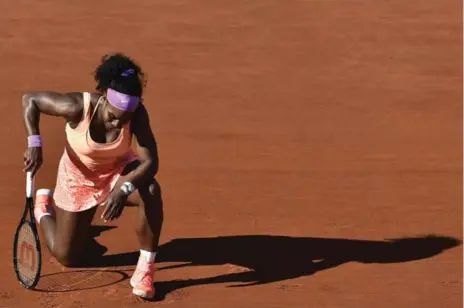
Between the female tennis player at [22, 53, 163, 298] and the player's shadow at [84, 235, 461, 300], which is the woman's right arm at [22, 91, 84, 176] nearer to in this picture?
the female tennis player at [22, 53, 163, 298]

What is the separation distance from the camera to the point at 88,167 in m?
7.03

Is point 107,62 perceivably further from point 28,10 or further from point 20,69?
point 28,10

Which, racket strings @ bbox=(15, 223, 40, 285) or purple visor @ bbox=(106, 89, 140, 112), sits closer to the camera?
purple visor @ bbox=(106, 89, 140, 112)

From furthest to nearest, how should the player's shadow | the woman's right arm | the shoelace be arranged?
the player's shadow, the shoelace, the woman's right arm

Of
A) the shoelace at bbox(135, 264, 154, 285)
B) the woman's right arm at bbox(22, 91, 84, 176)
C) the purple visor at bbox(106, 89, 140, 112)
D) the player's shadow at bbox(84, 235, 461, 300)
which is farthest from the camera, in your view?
the player's shadow at bbox(84, 235, 461, 300)

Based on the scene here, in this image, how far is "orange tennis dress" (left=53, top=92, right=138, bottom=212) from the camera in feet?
22.5

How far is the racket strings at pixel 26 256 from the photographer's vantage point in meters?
6.89

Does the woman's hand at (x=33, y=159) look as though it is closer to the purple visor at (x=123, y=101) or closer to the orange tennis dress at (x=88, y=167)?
the orange tennis dress at (x=88, y=167)

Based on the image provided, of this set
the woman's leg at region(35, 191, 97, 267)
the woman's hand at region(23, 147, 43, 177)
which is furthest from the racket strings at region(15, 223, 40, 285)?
the woman's hand at region(23, 147, 43, 177)

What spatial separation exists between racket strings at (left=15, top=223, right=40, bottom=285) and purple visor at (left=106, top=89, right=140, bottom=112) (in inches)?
40.4

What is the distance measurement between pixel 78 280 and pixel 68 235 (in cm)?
32

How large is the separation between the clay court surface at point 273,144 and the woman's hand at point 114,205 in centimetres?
63

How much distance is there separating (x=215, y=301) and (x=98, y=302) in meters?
0.76

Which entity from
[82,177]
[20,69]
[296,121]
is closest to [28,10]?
[20,69]
